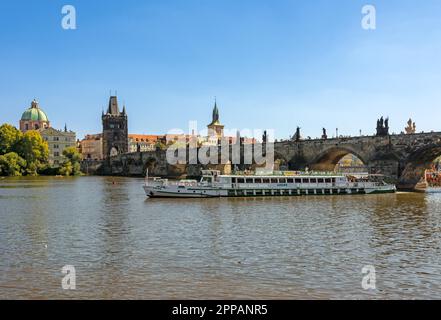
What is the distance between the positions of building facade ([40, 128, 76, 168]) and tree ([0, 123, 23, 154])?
103 ft

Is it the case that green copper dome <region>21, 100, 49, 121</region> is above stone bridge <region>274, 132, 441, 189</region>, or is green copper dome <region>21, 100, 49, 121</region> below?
above

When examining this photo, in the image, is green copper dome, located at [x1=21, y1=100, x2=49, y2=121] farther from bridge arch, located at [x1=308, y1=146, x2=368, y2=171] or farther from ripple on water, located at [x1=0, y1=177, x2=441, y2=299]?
ripple on water, located at [x1=0, y1=177, x2=441, y2=299]

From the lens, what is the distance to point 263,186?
57062 mm

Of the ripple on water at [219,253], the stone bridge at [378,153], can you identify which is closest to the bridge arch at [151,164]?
the stone bridge at [378,153]

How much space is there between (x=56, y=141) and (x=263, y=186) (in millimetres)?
118793

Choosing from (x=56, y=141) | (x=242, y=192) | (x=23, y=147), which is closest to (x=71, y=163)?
(x=23, y=147)

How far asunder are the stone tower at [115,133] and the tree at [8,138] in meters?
60.9

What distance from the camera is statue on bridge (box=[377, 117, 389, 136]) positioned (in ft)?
229

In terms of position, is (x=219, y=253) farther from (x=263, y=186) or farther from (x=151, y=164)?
(x=151, y=164)

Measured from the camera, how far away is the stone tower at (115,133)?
616 feet

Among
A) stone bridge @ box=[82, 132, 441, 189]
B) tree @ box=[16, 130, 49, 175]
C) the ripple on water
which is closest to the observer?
the ripple on water

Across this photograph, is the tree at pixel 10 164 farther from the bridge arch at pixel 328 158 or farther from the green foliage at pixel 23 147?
the bridge arch at pixel 328 158

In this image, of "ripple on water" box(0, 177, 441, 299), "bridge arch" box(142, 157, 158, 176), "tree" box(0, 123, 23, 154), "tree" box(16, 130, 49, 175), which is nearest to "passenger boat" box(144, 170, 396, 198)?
A: "ripple on water" box(0, 177, 441, 299)
